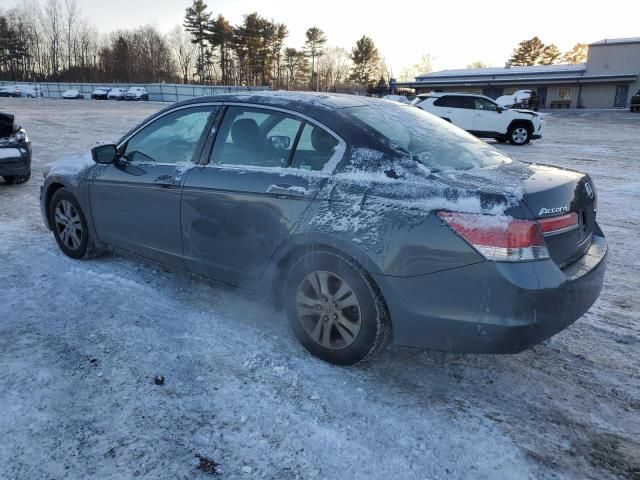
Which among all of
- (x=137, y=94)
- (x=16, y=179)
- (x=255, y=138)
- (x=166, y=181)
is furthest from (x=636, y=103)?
(x=137, y=94)

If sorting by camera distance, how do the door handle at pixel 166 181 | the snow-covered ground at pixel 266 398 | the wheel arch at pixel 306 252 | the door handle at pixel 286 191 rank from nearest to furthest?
the snow-covered ground at pixel 266 398, the wheel arch at pixel 306 252, the door handle at pixel 286 191, the door handle at pixel 166 181

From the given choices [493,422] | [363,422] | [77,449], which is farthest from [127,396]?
[493,422]

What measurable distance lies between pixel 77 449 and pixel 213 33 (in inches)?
3098

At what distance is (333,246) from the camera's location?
2.79 metres

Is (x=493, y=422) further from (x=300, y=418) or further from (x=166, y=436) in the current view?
(x=166, y=436)

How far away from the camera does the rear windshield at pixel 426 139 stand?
2.89 metres

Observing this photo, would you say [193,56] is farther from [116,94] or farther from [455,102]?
[455,102]

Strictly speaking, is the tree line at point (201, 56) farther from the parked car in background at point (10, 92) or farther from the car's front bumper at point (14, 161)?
the car's front bumper at point (14, 161)

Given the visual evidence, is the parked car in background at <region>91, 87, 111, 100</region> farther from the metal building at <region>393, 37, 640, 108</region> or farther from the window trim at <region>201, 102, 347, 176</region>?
the window trim at <region>201, 102, 347, 176</region>

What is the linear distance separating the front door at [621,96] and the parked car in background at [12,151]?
2028 inches

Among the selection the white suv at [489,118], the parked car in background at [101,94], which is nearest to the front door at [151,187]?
the white suv at [489,118]

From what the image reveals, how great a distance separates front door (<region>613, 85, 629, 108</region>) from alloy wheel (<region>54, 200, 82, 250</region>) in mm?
52925

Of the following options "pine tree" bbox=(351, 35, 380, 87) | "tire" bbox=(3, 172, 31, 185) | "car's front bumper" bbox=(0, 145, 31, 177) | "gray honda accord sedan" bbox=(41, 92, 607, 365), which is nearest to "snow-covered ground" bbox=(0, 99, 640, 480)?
"gray honda accord sedan" bbox=(41, 92, 607, 365)

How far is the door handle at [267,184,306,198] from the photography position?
2939 millimetres
